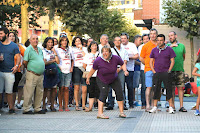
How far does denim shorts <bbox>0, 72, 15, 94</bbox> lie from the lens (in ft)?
37.7

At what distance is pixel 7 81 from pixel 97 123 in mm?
2896

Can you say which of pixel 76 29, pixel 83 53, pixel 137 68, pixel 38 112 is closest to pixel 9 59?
pixel 38 112

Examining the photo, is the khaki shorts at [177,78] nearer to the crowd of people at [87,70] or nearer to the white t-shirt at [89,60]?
the crowd of people at [87,70]

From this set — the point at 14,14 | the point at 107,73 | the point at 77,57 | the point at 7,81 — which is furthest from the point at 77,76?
the point at 14,14

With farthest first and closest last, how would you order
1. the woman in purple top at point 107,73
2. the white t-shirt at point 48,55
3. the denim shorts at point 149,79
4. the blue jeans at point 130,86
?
the blue jeans at point 130,86, the denim shorts at point 149,79, the white t-shirt at point 48,55, the woman in purple top at point 107,73

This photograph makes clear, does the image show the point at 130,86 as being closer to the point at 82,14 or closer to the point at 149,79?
the point at 149,79

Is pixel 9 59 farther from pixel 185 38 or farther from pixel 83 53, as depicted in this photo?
pixel 185 38

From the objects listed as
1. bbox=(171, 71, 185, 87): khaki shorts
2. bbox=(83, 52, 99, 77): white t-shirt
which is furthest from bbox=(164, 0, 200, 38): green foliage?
bbox=(83, 52, 99, 77): white t-shirt

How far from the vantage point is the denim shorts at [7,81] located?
37.7ft

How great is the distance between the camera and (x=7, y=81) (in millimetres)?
11578

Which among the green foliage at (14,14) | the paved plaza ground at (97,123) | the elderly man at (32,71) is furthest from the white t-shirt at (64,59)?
the green foliage at (14,14)

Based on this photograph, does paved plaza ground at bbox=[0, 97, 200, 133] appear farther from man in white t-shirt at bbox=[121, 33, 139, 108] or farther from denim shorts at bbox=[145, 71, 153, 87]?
man in white t-shirt at bbox=[121, 33, 139, 108]

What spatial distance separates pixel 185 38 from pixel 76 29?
28.4ft

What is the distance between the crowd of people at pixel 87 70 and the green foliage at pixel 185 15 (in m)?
14.9
